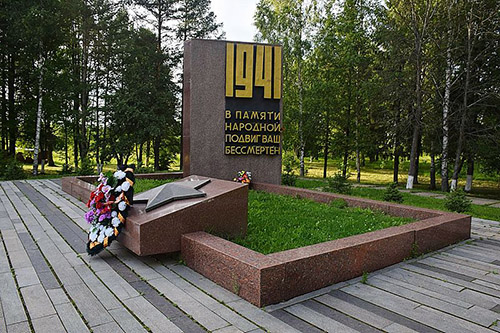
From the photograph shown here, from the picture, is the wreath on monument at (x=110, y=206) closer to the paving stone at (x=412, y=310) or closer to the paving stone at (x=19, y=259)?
the paving stone at (x=19, y=259)

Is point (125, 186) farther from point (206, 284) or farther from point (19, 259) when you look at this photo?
point (206, 284)

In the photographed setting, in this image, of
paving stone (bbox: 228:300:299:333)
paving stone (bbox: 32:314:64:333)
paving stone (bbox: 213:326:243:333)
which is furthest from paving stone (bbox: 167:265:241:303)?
paving stone (bbox: 32:314:64:333)

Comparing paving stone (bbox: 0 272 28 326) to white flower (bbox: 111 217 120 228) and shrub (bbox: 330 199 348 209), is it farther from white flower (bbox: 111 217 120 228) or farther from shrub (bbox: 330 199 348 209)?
shrub (bbox: 330 199 348 209)

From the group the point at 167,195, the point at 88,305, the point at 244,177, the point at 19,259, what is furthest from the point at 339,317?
the point at 244,177

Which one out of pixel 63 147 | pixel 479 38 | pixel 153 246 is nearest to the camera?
pixel 153 246

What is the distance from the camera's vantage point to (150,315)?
8.20 feet

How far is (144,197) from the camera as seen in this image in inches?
173

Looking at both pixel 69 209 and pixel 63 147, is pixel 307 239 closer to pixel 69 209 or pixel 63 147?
pixel 69 209

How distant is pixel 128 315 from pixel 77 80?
17.2 m

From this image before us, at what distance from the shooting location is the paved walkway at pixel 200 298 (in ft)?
7.87

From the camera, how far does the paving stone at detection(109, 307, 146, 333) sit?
2311mm

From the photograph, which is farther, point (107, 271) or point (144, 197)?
point (144, 197)

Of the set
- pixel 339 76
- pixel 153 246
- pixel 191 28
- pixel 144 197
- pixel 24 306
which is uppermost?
pixel 191 28

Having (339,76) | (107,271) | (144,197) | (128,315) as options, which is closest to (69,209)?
(144,197)
